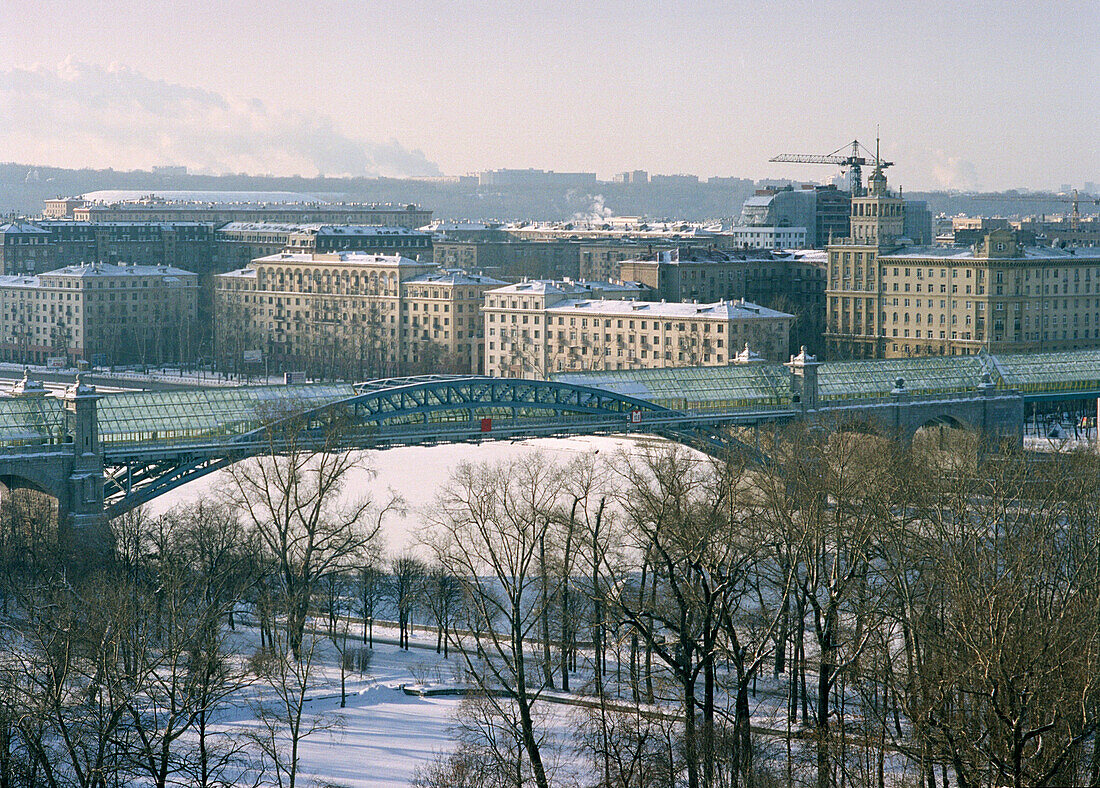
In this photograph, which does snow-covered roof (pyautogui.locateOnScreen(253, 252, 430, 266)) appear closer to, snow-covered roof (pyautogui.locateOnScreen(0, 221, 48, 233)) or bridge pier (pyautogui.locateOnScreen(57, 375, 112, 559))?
snow-covered roof (pyautogui.locateOnScreen(0, 221, 48, 233))

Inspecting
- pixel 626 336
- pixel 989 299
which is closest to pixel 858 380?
pixel 626 336

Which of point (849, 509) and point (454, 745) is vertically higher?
point (849, 509)

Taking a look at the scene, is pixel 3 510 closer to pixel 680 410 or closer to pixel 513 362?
pixel 680 410

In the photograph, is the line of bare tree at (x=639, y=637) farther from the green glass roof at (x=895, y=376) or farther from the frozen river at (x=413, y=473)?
the green glass roof at (x=895, y=376)

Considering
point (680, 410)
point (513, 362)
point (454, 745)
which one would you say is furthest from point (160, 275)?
point (454, 745)

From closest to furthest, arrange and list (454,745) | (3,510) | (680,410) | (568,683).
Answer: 1. (454,745)
2. (568,683)
3. (3,510)
4. (680,410)

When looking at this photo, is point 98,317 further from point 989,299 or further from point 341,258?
point 989,299

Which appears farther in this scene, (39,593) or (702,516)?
(39,593)

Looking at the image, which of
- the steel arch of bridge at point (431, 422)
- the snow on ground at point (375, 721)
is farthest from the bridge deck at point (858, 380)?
the snow on ground at point (375, 721)
